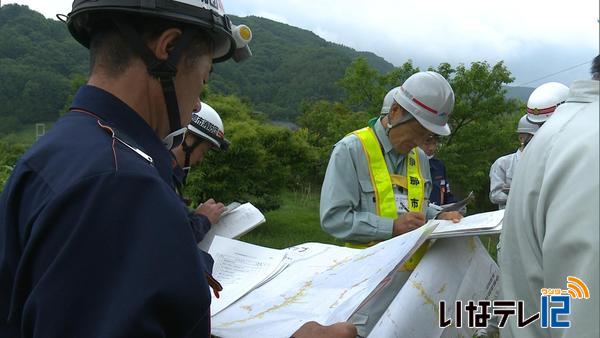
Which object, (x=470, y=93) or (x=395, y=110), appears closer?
(x=395, y=110)

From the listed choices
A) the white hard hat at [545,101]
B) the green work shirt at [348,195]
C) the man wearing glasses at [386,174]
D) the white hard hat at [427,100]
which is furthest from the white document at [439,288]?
the white hard hat at [545,101]

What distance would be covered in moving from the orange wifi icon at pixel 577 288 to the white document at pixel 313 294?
86 cm

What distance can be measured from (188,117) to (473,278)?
1455 mm

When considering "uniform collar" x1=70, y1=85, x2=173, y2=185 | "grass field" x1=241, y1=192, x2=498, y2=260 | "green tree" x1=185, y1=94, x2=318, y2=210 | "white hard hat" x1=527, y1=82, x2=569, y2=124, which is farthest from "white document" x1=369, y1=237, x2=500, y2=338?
"green tree" x1=185, y1=94, x2=318, y2=210

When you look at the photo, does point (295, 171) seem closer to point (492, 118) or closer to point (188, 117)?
point (492, 118)

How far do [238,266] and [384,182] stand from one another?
39.5 inches

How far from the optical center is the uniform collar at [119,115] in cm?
134

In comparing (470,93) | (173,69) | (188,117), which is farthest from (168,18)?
(470,93)

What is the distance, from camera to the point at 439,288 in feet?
7.13

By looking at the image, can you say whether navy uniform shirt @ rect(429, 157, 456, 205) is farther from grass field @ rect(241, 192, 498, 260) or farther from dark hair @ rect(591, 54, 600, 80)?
grass field @ rect(241, 192, 498, 260)

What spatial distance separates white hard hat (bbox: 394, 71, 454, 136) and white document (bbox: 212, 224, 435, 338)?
1023mm

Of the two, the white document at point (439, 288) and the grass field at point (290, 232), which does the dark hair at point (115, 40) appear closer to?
the white document at point (439, 288)

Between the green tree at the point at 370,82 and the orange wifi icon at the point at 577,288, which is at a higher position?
the orange wifi icon at the point at 577,288

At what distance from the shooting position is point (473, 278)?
2.28 metres
